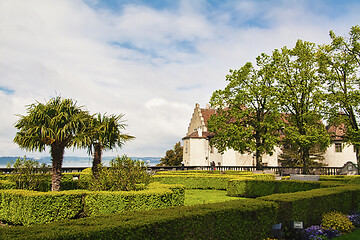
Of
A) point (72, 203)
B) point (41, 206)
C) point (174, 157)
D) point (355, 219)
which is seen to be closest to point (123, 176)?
point (72, 203)

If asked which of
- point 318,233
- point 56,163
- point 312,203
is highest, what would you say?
point 56,163

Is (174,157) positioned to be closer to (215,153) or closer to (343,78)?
(215,153)

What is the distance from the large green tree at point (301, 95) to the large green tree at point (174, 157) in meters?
34.6

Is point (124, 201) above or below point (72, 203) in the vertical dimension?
above

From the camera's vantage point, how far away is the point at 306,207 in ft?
34.2

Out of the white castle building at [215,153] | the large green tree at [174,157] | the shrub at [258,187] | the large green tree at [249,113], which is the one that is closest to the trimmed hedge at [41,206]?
the shrub at [258,187]

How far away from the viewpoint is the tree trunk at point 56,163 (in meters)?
15.6

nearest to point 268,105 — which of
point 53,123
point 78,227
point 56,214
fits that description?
point 53,123

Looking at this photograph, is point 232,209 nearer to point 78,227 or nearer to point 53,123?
point 78,227

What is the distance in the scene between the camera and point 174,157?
67.1 meters

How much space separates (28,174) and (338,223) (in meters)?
14.2

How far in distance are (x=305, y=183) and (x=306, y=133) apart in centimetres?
1543

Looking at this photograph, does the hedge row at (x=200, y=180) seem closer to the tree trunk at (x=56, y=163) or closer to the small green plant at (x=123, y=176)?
the tree trunk at (x=56, y=163)

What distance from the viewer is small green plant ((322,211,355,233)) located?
10.7 m
